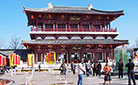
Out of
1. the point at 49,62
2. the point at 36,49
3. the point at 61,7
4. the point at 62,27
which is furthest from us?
the point at 61,7

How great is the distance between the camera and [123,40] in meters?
35.9

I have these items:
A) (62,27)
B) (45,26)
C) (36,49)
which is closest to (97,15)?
(62,27)

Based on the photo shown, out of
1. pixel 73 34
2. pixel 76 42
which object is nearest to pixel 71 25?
pixel 73 34

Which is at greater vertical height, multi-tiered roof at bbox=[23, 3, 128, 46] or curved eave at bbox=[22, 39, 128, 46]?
multi-tiered roof at bbox=[23, 3, 128, 46]

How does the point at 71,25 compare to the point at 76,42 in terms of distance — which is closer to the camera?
the point at 76,42

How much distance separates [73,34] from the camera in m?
36.2

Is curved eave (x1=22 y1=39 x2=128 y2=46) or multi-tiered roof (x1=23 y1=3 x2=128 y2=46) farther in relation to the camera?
multi-tiered roof (x1=23 y1=3 x2=128 y2=46)

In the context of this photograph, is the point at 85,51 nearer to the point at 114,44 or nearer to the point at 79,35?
the point at 79,35

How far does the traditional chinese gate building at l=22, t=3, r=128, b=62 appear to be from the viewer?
34719mm

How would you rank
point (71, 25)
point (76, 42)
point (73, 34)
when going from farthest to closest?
point (71, 25)
point (73, 34)
point (76, 42)

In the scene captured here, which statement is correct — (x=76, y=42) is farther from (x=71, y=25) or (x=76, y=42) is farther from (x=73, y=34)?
(x=71, y=25)

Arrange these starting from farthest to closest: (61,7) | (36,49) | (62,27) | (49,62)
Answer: (61,7)
(62,27)
(36,49)
(49,62)

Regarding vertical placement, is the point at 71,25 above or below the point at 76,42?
above

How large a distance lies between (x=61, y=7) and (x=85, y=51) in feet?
34.6
